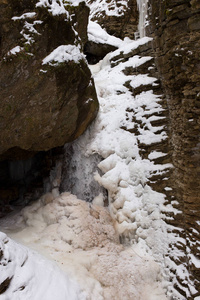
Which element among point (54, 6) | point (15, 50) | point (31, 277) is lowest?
point (31, 277)

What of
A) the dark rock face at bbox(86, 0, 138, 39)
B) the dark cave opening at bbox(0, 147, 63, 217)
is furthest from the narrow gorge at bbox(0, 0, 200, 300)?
the dark rock face at bbox(86, 0, 138, 39)

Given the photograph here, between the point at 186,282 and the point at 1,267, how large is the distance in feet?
8.35

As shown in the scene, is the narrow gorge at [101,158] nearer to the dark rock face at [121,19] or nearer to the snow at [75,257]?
the snow at [75,257]

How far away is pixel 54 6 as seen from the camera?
371 cm

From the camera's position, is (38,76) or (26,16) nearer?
(26,16)

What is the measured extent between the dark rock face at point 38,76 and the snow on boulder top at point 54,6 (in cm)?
2

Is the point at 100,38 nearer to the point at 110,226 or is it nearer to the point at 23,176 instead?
the point at 23,176

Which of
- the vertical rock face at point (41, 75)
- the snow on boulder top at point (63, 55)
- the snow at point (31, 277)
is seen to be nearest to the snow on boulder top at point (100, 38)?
the vertical rock face at point (41, 75)

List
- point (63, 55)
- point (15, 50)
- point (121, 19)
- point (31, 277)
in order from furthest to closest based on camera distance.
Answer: point (121, 19), point (63, 55), point (15, 50), point (31, 277)

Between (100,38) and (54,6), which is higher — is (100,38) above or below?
below

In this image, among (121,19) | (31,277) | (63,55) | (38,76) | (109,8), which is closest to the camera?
(31,277)

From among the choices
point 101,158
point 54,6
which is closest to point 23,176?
point 101,158

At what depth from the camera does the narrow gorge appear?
10.2ft

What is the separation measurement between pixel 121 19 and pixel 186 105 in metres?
8.18
